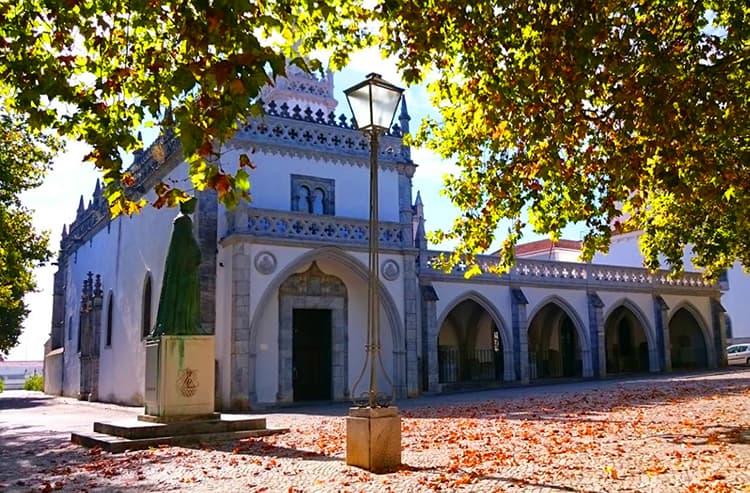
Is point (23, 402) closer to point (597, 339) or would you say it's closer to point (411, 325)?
point (411, 325)

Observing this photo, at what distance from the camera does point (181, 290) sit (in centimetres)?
1152

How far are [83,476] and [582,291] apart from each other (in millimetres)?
21535

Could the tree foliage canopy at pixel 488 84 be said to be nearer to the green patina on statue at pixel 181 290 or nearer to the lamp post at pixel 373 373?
the lamp post at pixel 373 373

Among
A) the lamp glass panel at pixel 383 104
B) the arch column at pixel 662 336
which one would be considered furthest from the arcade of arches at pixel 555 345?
the lamp glass panel at pixel 383 104

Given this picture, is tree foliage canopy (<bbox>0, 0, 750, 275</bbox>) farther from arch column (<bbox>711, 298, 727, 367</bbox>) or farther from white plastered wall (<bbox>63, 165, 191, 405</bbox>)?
arch column (<bbox>711, 298, 727, 367</bbox>)

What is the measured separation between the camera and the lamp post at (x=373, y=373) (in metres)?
7.42

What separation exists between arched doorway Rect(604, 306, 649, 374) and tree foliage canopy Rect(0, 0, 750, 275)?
20977 millimetres

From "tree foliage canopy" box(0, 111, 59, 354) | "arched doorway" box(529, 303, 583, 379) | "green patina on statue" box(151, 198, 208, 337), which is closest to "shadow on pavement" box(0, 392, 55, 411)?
"tree foliage canopy" box(0, 111, 59, 354)

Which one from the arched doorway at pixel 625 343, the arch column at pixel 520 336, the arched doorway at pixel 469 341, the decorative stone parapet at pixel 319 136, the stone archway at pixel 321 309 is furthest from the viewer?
the arched doorway at pixel 625 343

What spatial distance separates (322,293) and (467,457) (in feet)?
39.2

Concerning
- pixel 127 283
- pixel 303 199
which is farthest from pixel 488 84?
pixel 127 283

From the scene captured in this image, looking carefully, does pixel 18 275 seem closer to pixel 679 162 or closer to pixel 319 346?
pixel 319 346

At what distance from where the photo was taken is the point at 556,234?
31.6ft

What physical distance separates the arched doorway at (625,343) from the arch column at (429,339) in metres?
11.0
